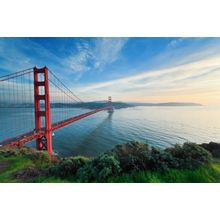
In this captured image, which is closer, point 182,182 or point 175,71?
point 182,182

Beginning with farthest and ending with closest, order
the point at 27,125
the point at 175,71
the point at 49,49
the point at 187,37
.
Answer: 1. the point at 27,125
2. the point at 175,71
3. the point at 49,49
4. the point at 187,37

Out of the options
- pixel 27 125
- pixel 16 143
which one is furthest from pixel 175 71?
pixel 27 125

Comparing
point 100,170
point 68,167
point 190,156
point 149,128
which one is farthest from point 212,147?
point 68,167

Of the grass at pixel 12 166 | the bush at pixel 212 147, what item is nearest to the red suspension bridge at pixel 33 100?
the grass at pixel 12 166

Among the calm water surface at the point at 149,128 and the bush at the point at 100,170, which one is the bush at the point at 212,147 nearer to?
the calm water surface at the point at 149,128

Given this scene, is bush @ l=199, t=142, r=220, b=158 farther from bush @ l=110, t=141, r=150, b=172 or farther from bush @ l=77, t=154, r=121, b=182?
bush @ l=77, t=154, r=121, b=182

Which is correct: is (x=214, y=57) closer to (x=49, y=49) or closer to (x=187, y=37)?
(x=187, y=37)

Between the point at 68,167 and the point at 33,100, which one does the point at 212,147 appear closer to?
the point at 68,167
